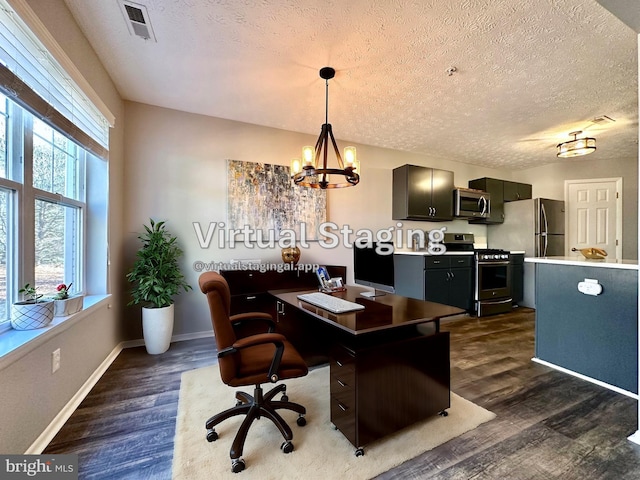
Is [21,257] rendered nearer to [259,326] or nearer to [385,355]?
[259,326]

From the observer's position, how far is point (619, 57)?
2193 mm

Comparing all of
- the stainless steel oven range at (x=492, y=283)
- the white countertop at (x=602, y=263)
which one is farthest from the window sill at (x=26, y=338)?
the stainless steel oven range at (x=492, y=283)

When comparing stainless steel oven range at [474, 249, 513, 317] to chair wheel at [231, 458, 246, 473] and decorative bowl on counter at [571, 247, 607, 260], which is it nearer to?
decorative bowl on counter at [571, 247, 607, 260]

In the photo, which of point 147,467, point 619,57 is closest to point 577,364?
point 619,57

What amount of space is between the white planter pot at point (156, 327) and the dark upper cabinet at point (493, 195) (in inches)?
202

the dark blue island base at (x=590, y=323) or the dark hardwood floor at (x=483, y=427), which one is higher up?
the dark blue island base at (x=590, y=323)

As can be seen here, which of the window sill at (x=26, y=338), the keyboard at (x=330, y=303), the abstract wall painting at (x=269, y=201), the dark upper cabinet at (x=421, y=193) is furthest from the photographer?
the dark upper cabinet at (x=421, y=193)

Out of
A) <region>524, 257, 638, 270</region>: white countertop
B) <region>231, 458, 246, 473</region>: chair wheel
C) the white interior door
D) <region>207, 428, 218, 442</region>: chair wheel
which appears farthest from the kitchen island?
the white interior door

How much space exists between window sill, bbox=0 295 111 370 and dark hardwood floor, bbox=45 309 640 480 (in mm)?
619

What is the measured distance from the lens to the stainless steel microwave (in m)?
4.70

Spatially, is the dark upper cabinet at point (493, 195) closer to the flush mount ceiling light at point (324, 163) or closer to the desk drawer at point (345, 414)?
the flush mount ceiling light at point (324, 163)

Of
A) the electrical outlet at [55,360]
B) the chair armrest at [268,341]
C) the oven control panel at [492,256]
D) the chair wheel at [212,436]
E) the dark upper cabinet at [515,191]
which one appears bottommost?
the chair wheel at [212,436]

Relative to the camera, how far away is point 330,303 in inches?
73.2

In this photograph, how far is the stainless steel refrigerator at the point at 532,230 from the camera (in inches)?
188
